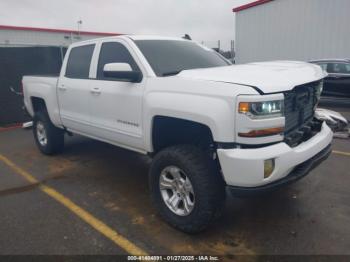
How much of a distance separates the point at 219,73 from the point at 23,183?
3297 mm

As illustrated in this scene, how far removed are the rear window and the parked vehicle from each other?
8228mm

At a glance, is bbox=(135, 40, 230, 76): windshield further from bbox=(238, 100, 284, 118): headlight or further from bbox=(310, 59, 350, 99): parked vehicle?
bbox=(310, 59, 350, 99): parked vehicle

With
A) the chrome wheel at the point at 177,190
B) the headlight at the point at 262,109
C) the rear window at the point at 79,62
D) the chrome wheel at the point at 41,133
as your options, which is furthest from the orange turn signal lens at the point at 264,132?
the chrome wheel at the point at 41,133

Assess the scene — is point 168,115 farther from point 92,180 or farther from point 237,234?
point 92,180

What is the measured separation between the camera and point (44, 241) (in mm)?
3246

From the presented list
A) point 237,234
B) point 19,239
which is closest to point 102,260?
point 19,239

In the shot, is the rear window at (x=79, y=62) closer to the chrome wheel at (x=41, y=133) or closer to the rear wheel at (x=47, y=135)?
the rear wheel at (x=47, y=135)

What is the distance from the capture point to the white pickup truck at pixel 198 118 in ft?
9.09

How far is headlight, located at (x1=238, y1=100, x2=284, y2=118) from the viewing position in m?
2.72

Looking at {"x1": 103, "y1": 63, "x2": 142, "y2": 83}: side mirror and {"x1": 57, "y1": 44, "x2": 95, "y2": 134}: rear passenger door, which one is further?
{"x1": 57, "y1": 44, "x2": 95, "y2": 134}: rear passenger door

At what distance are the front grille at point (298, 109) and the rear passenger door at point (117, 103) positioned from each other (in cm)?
151

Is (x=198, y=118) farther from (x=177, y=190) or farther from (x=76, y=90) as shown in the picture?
(x=76, y=90)

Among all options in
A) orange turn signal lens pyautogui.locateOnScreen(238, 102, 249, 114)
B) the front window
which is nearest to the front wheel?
orange turn signal lens pyautogui.locateOnScreen(238, 102, 249, 114)

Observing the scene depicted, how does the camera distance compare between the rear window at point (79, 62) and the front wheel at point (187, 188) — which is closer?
the front wheel at point (187, 188)
